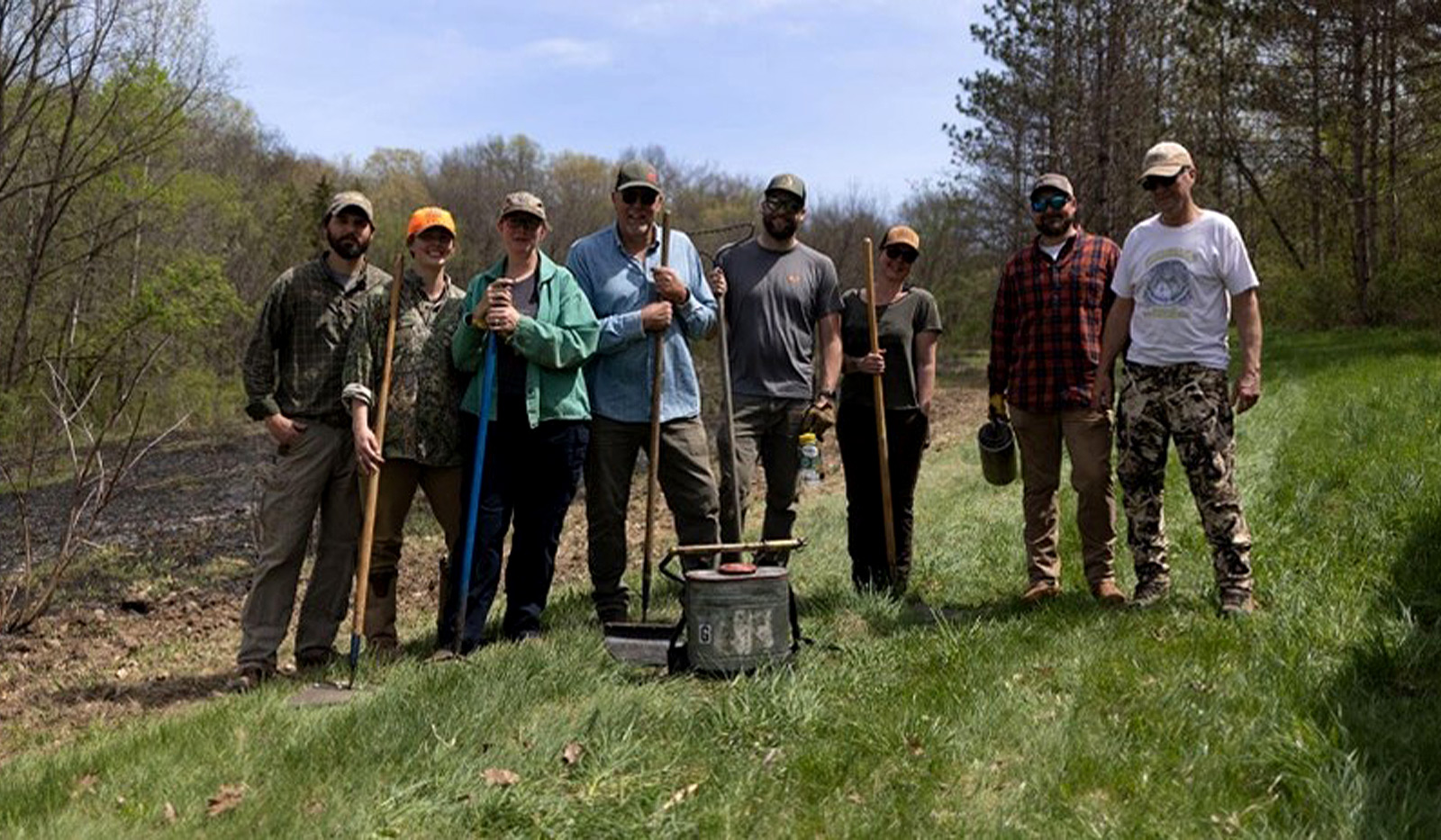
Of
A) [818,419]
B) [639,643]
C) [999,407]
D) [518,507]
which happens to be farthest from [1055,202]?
[518,507]

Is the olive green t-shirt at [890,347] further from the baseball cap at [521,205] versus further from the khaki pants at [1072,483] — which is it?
the baseball cap at [521,205]

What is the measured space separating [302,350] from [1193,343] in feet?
14.4

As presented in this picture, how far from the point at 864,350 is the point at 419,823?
4015 mm

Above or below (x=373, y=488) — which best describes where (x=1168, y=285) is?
above

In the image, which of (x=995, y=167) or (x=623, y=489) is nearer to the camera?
(x=623, y=489)

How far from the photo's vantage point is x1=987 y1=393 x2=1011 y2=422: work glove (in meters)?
6.57

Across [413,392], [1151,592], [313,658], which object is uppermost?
[413,392]

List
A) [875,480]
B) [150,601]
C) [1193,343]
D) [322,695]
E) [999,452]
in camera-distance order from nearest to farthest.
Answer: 1. [322,695]
2. [1193,343]
3. [999,452]
4. [875,480]
5. [150,601]

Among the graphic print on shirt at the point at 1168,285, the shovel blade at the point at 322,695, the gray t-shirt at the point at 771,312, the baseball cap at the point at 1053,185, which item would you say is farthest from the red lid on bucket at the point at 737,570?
the baseball cap at the point at 1053,185

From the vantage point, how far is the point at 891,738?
408 cm

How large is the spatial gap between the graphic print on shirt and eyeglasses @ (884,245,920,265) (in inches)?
56.1

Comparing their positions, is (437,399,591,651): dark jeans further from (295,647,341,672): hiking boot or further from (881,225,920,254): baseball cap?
(881,225,920,254): baseball cap

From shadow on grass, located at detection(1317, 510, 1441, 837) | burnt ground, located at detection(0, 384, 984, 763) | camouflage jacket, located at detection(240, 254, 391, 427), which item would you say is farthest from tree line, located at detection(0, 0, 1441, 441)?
shadow on grass, located at detection(1317, 510, 1441, 837)

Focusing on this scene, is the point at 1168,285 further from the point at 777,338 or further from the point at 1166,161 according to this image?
the point at 777,338
